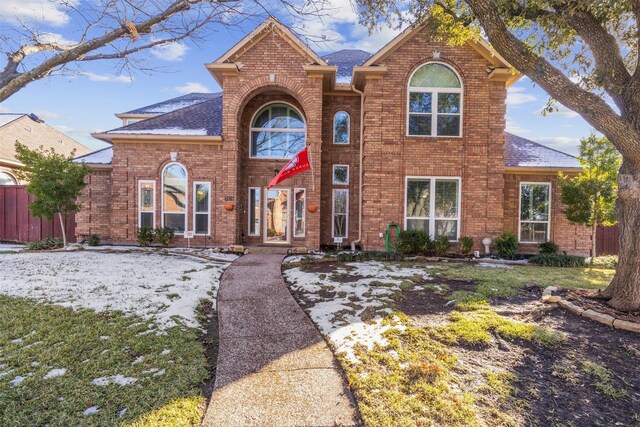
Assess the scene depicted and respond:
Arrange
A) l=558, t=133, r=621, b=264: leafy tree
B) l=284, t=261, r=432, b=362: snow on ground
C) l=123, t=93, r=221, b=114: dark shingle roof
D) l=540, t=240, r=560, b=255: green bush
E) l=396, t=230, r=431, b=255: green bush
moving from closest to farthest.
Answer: l=284, t=261, r=432, b=362: snow on ground < l=558, t=133, r=621, b=264: leafy tree < l=396, t=230, r=431, b=255: green bush < l=540, t=240, r=560, b=255: green bush < l=123, t=93, r=221, b=114: dark shingle roof

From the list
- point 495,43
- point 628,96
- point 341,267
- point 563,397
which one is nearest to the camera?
point 563,397

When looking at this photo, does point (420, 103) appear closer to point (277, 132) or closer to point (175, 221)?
point (277, 132)

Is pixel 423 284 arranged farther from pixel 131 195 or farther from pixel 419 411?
pixel 131 195

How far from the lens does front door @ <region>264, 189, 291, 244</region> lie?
1234 cm

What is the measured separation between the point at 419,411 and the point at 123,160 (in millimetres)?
12323

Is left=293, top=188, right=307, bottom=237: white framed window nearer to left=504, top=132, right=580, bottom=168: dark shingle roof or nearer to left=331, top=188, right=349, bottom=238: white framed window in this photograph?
left=331, top=188, right=349, bottom=238: white framed window

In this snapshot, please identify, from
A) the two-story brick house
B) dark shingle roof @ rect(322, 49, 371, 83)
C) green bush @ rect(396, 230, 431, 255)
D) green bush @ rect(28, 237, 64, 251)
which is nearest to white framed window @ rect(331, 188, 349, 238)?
the two-story brick house

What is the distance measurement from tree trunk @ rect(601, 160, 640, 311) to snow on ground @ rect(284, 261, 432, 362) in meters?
2.95

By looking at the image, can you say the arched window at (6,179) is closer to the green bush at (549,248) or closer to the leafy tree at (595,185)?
the green bush at (549,248)

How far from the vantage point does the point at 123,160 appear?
1152 cm

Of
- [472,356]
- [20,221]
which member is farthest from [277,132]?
[20,221]

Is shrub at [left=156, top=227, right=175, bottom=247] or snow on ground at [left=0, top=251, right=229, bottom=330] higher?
shrub at [left=156, top=227, right=175, bottom=247]

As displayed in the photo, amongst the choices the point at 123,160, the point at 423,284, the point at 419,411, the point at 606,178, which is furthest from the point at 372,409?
the point at 123,160

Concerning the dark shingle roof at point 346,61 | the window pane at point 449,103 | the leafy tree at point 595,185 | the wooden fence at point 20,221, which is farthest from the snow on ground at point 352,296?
the wooden fence at point 20,221
